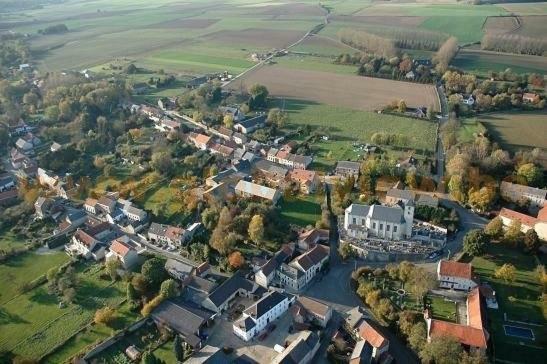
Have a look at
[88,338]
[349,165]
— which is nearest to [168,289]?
[88,338]

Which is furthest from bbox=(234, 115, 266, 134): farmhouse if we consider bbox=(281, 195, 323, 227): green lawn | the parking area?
the parking area

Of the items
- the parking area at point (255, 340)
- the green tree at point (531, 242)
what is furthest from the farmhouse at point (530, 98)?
the parking area at point (255, 340)

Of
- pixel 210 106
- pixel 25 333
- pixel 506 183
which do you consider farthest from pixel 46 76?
Result: pixel 506 183

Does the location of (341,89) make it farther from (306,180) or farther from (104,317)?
(104,317)

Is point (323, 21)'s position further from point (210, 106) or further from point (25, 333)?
point (25, 333)

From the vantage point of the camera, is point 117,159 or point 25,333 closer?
point 25,333

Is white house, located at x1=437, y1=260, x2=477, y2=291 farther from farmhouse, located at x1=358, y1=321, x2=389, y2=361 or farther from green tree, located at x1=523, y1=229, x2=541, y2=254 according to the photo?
farmhouse, located at x1=358, y1=321, x2=389, y2=361
